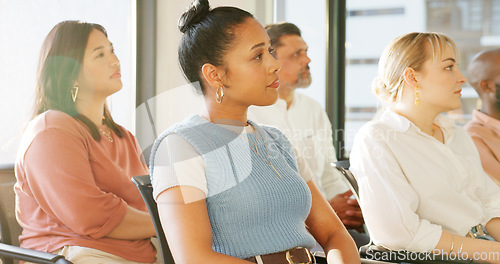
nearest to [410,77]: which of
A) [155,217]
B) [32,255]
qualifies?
[155,217]

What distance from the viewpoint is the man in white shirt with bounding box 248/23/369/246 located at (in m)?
2.67

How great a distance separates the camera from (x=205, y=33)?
1.38m

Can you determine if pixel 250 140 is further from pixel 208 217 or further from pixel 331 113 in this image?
pixel 331 113

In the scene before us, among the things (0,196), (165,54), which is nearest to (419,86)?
(165,54)

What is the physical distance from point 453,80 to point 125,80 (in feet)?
3.98

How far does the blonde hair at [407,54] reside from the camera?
1908 millimetres

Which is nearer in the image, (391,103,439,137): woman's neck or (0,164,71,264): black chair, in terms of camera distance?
(0,164,71,264): black chair

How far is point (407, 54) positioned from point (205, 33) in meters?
0.87

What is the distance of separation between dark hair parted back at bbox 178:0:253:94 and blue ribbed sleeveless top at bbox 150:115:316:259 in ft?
0.51

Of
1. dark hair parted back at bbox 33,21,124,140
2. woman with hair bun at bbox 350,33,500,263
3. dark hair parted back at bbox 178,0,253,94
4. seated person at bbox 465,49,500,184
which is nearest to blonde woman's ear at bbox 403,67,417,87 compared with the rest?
woman with hair bun at bbox 350,33,500,263

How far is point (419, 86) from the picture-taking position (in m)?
1.92

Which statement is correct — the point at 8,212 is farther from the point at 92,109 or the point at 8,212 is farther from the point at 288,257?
the point at 288,257

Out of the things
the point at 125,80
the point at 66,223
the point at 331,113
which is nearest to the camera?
the point at 66,223

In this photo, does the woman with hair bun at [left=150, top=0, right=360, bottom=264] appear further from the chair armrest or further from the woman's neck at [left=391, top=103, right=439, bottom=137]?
the woman's neck at [left=391, top=103, right=439, bottom=137]
